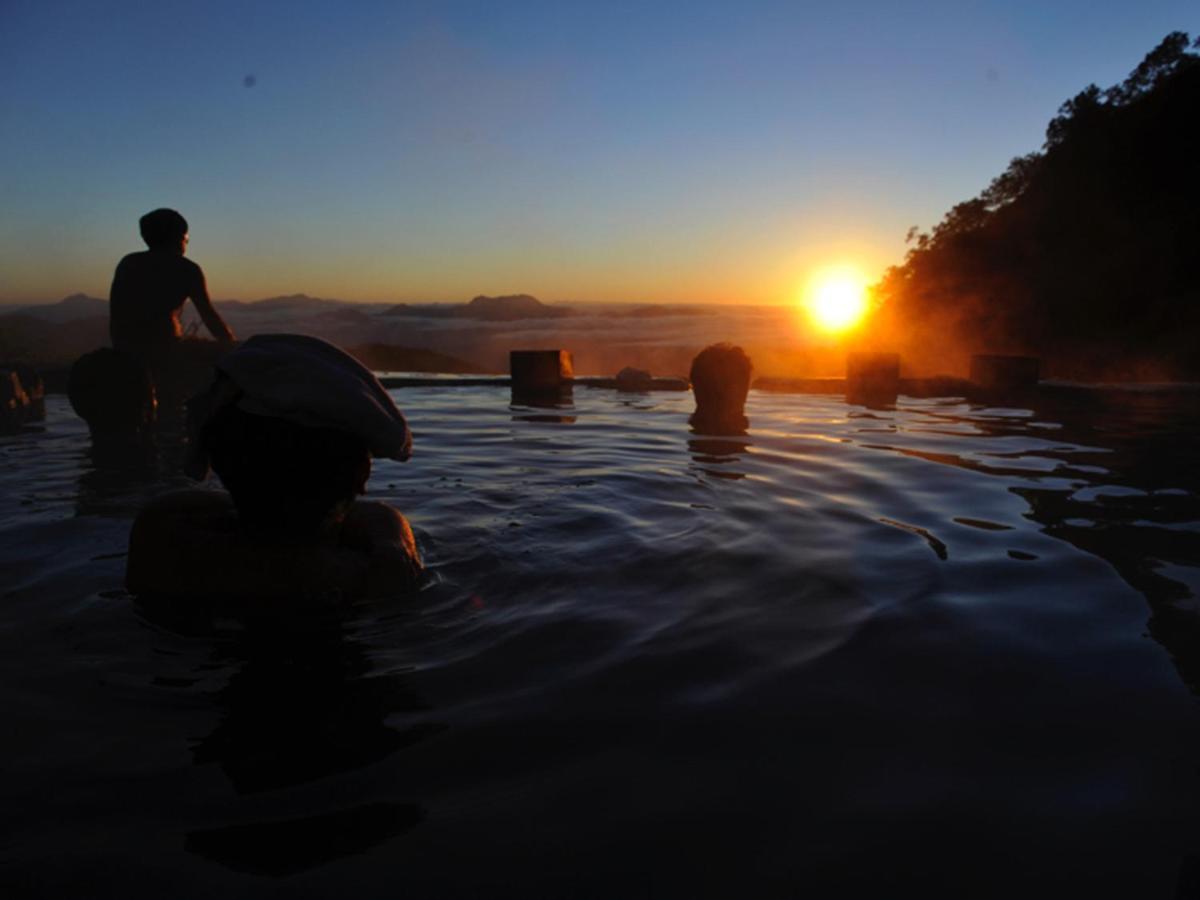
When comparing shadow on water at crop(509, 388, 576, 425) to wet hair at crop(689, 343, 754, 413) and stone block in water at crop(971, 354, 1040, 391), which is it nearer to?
wet hair at crop(689, 343, 754, 413)

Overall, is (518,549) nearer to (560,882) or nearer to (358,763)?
(358,763)

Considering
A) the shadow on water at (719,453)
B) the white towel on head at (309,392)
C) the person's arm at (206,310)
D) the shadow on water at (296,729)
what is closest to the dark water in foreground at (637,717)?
the shadow on water at (296,729)

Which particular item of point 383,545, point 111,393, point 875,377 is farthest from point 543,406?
point 383,545

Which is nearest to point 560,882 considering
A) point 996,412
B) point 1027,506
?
point 1027,506

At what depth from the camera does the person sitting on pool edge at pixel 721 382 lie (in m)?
9.94

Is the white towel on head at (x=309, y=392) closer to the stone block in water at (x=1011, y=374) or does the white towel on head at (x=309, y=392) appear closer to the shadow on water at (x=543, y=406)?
the shadow on water at (x=543, y=406)

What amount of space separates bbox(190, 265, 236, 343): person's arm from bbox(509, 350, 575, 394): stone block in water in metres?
6.06

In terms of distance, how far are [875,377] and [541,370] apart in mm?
6259

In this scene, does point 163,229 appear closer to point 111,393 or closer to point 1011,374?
point 111,393

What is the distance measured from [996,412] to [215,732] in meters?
11.6

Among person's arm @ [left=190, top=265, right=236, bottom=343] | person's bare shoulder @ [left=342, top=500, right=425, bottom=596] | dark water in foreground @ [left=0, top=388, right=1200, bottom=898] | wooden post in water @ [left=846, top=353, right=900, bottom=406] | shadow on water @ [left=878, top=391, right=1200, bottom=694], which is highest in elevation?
person's arm @ [left=190, top=265, right=236, bottom=343]

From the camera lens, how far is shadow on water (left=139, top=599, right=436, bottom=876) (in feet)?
5.13

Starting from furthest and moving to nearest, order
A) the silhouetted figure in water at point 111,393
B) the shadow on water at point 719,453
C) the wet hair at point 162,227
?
the wet hair at point 162,227
the silhouetted figure in water at point 111,393
the shadow on water at point 719,453

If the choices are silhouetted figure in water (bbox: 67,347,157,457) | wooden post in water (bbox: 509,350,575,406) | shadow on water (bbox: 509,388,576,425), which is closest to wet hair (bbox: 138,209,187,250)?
silhouetted figure in water (bbox: 67,347,157,457)
